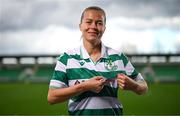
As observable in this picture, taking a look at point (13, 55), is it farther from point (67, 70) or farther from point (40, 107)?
point (67, 70)

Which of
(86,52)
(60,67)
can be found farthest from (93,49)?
(60,67)

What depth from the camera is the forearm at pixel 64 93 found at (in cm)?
126

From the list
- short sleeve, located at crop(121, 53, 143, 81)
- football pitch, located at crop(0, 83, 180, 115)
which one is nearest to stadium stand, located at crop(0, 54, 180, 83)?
football pitch, located at crop(0, 83, 180, 115)

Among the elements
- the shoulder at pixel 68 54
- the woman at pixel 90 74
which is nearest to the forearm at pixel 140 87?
the woman at pixel 90 74

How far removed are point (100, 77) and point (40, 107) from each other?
564 cm

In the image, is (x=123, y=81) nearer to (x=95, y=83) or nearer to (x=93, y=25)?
(x=95, y=83)

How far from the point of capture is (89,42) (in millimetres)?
1359

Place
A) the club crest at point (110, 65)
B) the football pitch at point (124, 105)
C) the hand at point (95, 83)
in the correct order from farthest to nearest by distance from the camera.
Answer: the football pitch at point (124, 105), the club crest at point (110, 65), the hand at point (95, 83)

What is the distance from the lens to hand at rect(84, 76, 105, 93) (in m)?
1.23

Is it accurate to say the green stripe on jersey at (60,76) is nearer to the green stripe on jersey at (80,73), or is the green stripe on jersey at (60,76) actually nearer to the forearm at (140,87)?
the green stripe on jersey at (80,73)

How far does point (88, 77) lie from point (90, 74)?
1 centimetres

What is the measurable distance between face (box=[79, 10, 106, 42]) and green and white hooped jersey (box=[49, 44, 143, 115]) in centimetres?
6

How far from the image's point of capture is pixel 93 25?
4.36ft

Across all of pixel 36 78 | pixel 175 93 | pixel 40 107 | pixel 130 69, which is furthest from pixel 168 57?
pixel 130 69
